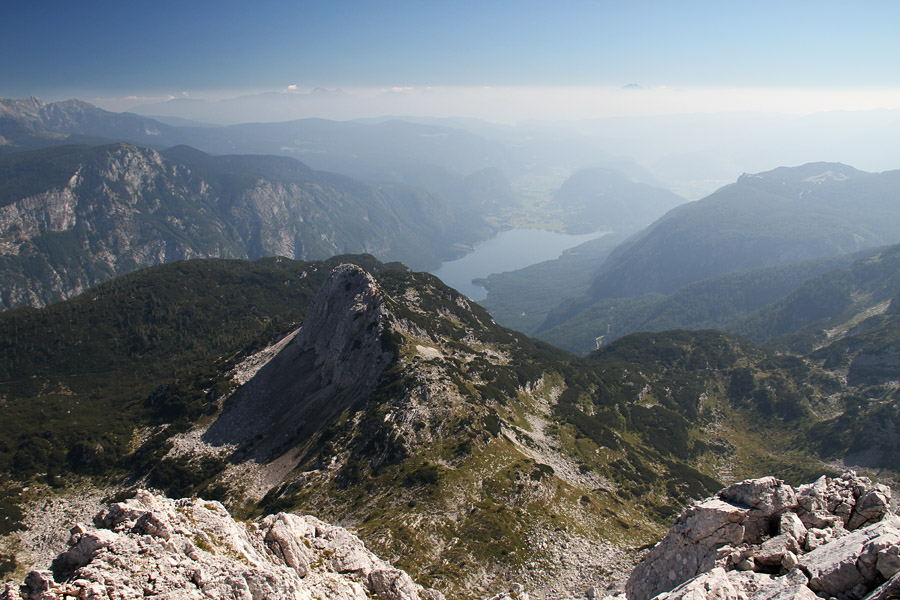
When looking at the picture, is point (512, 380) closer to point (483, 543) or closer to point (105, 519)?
point (483, 543)

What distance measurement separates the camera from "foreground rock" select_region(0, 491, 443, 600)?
22750 millimetres

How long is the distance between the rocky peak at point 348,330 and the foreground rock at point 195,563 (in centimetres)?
5966

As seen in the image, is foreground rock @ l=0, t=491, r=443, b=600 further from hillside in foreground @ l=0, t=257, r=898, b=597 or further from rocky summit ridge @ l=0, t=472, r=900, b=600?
hillside in foreground @ l=0, t=257, r=898, b=597

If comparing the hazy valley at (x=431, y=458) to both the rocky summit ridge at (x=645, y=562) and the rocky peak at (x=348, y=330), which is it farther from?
the rocky peak at (x=348, y=330)

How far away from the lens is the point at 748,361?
16988 cm

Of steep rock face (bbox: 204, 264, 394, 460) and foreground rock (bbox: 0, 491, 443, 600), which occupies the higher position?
foreground rock (bbox: 0, 491, 443, 600)

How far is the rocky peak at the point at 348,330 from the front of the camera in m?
102

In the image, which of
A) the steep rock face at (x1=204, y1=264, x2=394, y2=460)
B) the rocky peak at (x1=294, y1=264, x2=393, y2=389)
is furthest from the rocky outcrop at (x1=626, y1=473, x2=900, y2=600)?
the rocky peak at (x1=294, y1=264, x2=393, y2=389)

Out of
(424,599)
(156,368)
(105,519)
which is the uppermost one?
(105,519)

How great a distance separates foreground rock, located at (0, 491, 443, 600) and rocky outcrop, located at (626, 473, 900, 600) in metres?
21.7

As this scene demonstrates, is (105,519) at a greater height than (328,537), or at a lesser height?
greater

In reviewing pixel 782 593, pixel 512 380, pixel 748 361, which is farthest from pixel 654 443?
pixel 782 593

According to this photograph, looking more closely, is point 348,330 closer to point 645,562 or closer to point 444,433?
point 444,433

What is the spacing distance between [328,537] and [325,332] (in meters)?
80.8
